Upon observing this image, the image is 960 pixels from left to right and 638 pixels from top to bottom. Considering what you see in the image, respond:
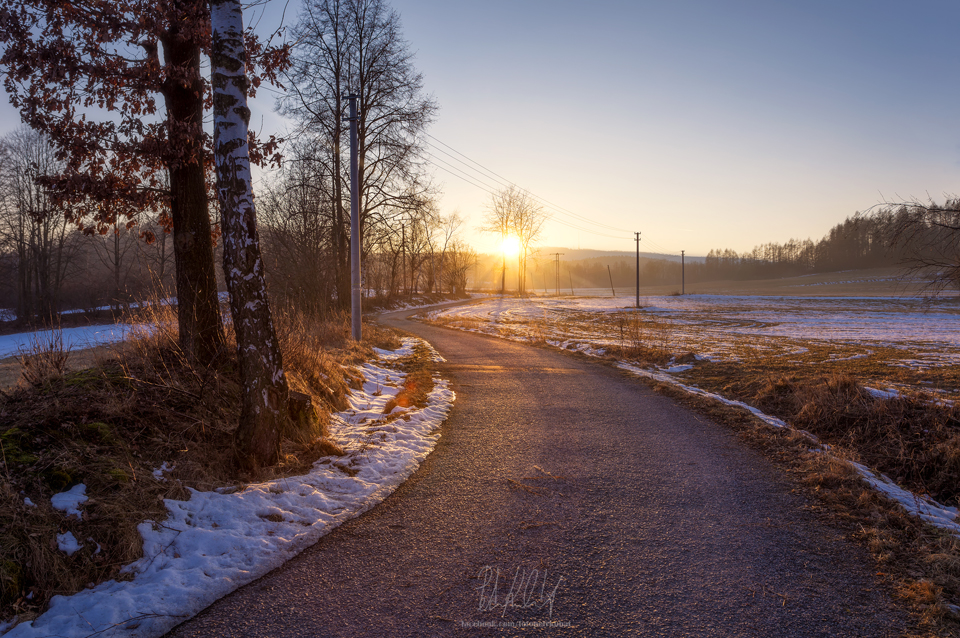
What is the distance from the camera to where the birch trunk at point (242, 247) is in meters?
4.27

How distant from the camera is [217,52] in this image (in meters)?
4.23

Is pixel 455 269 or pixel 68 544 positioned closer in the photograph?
pixel 68 544

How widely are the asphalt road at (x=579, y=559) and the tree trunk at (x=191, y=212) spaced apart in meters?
3.51

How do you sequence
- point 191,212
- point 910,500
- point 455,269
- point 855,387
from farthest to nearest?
1. point 455,269
2. point 855,387
3. point 191,212
4. point 910,500

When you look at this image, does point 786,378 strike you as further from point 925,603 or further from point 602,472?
point 925,603

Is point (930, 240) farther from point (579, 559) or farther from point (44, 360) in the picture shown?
point (44, 360)

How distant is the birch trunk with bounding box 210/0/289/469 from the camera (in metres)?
4.27

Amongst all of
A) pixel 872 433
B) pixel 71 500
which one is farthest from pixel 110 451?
pixel 872 433

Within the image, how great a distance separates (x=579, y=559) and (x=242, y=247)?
13.3 feet

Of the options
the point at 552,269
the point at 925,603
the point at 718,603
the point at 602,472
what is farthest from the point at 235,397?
the point at 552,269

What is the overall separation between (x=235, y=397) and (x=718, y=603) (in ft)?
16.7

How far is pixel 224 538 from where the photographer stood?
3.27 m

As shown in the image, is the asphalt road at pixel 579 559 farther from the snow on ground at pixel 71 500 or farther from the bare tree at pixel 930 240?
the bare tree at pixel 930 240

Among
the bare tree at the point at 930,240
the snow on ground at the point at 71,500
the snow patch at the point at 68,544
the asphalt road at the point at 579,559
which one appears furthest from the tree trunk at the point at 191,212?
the bare tree at the point at 930,240
